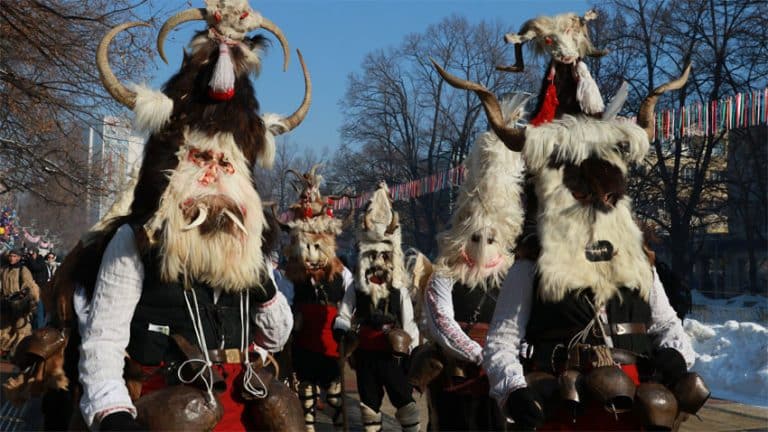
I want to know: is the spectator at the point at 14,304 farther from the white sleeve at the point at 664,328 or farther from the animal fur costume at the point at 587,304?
the white sleeve at the point at 664,328

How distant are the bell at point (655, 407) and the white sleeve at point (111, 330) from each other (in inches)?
78.0

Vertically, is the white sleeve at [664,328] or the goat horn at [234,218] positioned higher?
the goat horn at [234,218]

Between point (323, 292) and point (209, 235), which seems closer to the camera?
point (209, 235)

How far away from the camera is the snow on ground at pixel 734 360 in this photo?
10.9m

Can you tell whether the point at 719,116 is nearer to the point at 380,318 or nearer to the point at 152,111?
the point at 380,318

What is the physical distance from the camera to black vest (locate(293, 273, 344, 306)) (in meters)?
9.77

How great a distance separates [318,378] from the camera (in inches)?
379

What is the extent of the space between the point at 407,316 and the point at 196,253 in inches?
218

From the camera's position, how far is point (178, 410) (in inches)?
130

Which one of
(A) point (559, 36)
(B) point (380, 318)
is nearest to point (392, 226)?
(B) point (380, 318)

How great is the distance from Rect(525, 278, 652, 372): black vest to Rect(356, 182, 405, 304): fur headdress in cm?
509

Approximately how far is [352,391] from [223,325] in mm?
8934

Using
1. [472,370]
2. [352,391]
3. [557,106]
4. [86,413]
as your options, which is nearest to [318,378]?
[352,391]

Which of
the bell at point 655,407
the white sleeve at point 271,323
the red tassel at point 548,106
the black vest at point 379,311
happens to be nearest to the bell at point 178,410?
the white sleeve at point 271,323
